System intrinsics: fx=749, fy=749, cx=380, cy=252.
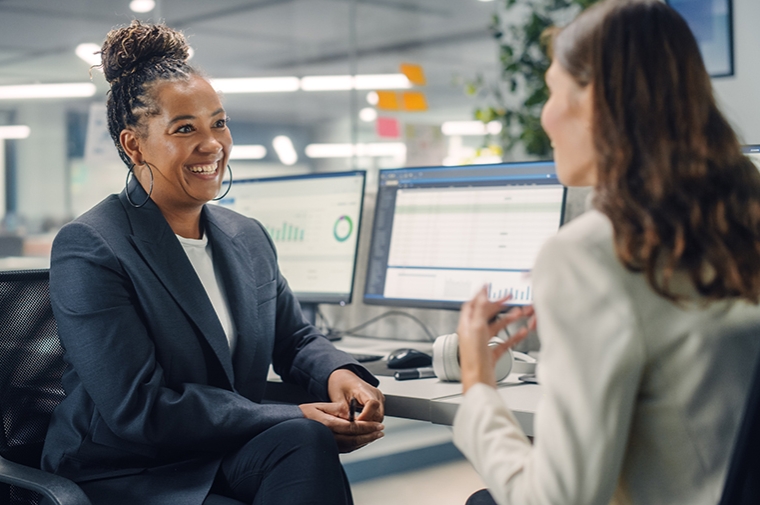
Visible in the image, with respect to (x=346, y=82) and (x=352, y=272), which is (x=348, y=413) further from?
(x=346, y=82)

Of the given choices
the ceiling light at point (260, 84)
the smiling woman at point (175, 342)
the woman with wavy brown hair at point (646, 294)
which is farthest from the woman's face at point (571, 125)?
the ceiling light at point (260, 84)

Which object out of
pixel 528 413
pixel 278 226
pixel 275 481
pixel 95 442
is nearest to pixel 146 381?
pixel 95 442

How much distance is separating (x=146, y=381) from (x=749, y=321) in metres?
0.84

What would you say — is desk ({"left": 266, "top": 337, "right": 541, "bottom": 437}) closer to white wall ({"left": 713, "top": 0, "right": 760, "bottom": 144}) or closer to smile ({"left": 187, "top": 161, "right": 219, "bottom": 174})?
smile ({"left": 187, "top": 161, "right": 219, "bottom": 174})

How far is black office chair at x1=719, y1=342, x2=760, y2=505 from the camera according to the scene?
0.64 meters

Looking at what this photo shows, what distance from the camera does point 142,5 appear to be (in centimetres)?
405

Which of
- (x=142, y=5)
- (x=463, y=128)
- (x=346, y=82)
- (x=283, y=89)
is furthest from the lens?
(x=463, y=128)

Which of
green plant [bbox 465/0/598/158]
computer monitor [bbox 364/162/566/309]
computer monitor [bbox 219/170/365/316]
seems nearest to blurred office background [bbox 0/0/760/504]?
green plant [bbox 465/0/598/158]

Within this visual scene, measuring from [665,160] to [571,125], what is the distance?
0.39ft

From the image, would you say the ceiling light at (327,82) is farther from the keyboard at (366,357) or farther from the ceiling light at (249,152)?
Answer: the keyboard at (366,357)

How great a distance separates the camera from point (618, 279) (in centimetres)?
66

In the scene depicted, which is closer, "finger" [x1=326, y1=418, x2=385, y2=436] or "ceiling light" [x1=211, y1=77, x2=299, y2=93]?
"finger" [x1=326, y1=418, x2=385, y2=436]

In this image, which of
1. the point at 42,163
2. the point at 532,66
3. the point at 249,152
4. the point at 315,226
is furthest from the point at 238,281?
the point at 249,152

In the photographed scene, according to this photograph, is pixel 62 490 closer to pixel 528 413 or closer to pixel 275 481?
pixel 275 481
